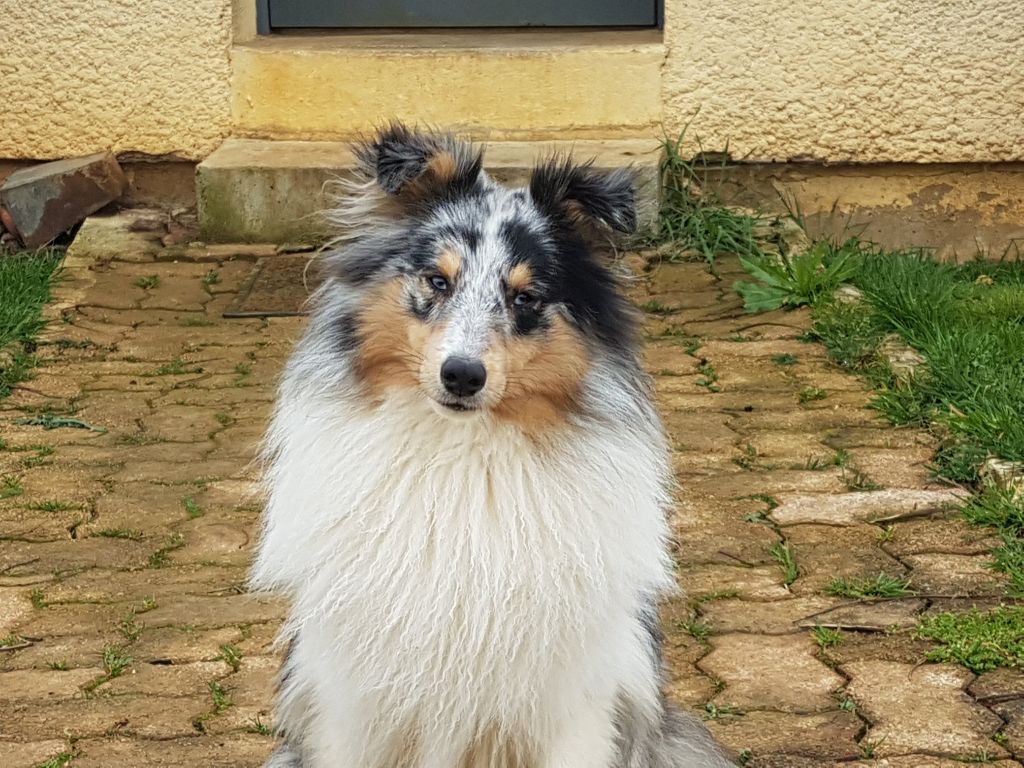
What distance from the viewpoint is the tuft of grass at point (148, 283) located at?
7.59m

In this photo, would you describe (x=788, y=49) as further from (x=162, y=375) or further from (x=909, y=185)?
(x=162, y=375)

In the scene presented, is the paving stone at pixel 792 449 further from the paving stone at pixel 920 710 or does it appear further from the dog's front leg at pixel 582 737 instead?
the dog's front leg at pixel 582 737

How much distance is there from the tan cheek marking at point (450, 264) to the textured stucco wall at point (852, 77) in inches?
200

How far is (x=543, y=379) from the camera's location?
3180mm

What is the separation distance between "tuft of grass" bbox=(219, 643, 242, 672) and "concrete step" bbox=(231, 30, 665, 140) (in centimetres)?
431

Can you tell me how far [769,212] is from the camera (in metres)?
8.20

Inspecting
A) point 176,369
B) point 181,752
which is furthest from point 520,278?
point 176,369

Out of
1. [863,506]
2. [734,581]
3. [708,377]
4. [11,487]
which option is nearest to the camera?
[734,581]

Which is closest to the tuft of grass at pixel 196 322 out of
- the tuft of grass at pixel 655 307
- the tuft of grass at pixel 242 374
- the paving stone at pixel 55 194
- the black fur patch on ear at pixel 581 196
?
the tuft of grass at pixel 242 374

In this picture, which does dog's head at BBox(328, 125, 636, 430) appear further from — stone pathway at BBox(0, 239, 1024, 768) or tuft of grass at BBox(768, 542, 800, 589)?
tuft of grass at BBox(768, 542, 800, 589)

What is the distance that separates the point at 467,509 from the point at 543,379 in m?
0.32

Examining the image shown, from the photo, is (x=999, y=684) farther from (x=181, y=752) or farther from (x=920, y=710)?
(x=181, y=752)

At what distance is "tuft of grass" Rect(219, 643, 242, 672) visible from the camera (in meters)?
4.17

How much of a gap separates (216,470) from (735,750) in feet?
8.35
